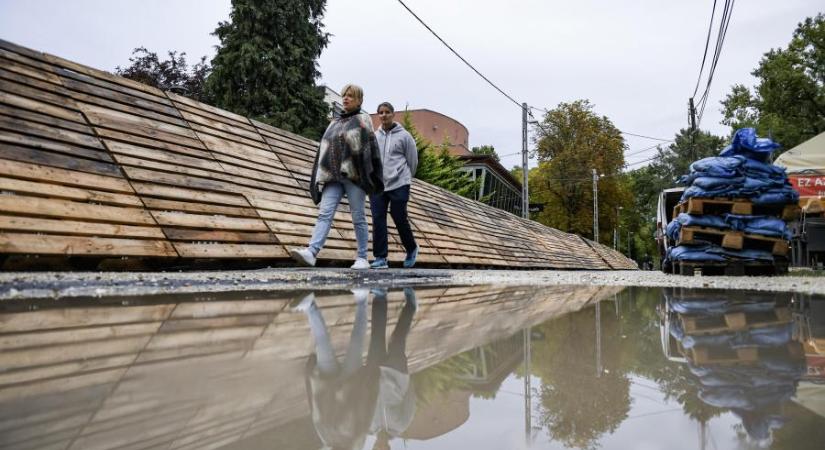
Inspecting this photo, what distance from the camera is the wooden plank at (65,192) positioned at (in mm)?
3896

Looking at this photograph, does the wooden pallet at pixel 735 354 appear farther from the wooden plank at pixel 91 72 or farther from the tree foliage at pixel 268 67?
the tree foliage at pixel 268 67

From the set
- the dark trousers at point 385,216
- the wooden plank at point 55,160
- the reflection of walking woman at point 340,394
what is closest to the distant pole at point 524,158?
the dark trousers at point 385,216

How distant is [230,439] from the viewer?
100 cm

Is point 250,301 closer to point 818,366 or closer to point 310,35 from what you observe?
point 818,366

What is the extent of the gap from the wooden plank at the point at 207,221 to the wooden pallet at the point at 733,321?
13.2 feet

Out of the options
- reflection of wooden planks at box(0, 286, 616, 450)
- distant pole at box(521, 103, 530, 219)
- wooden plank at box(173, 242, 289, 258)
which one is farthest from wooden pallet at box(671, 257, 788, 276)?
distant pole at box(521, 103, 530, 219)

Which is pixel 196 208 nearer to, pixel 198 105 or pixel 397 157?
pixel 397 157

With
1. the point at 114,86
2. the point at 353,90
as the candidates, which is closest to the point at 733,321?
the point at 353,90

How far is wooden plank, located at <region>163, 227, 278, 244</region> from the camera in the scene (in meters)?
4.78

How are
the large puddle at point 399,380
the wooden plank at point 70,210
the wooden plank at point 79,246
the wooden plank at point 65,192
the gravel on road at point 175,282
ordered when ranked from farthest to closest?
the wooden plank at point 65,192, the wooden plank at point 70,210, the wooden plank at point 79,246, the gravel on road at point 175,282, the large puddle at point 399,380

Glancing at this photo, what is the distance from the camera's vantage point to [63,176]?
14.2 feet

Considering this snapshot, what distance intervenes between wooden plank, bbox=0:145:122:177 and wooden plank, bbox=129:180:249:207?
0.24m

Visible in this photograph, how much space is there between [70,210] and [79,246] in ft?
1.04

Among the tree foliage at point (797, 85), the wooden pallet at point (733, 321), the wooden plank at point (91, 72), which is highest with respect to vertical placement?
the tree foliage at point (797, 85)
